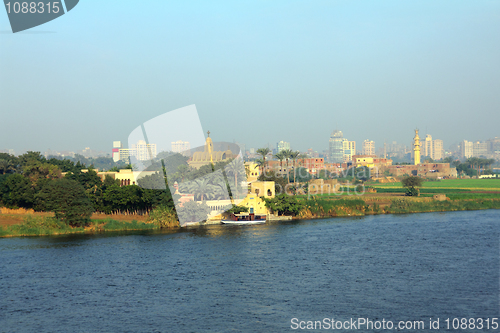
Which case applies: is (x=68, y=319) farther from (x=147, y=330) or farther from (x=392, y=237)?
(x=392, y=237)

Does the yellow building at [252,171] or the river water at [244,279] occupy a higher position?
the yellow building at [252,171]

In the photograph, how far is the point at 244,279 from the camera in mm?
31062

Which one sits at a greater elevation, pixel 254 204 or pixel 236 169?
pixel 236 169

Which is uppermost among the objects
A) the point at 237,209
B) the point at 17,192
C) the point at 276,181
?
the point at 17,192

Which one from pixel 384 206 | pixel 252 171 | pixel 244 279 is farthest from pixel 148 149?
pixel 244 279

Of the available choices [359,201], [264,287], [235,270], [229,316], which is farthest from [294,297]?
[359,201]

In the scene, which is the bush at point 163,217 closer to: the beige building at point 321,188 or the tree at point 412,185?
the tree at point 412,185

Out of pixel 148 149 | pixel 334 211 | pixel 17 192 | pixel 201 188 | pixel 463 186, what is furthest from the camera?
pixel 463 186

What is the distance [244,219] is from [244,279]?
25118mm

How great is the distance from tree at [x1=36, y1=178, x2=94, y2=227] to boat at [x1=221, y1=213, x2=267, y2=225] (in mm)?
14954

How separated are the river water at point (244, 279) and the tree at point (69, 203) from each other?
404 cm

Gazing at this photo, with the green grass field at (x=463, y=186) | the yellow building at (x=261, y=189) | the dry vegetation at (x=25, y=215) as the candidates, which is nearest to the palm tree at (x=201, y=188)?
the yellow building at (x=261, y=189)

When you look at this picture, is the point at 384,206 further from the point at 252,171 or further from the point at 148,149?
the point at 148,149

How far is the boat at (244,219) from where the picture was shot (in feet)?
181
